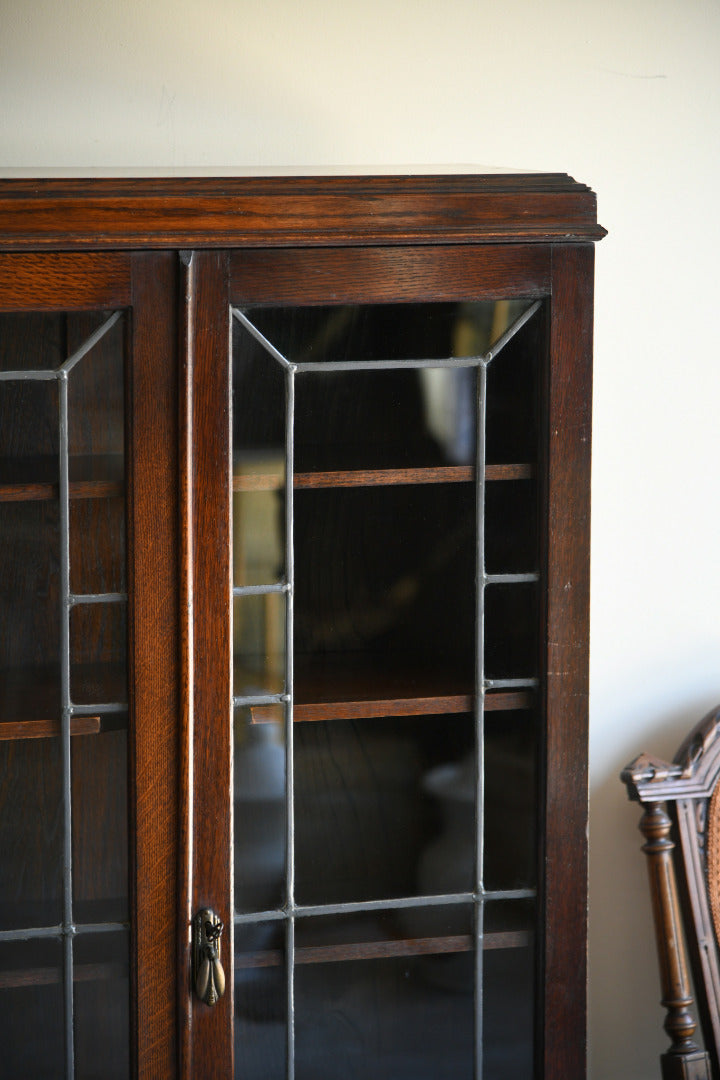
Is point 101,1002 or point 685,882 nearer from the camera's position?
point 101,1002

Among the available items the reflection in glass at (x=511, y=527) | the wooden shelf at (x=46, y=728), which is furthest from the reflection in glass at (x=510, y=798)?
the wooden shelf at (x=46, y=728)

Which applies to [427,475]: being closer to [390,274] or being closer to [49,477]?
[390,274]

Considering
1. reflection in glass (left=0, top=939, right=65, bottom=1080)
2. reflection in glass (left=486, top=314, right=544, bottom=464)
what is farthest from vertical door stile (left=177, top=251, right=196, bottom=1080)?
reflection in glass (left=486, top=314, right=544, bottom=464)

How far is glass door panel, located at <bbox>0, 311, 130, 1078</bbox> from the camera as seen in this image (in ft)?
2.93

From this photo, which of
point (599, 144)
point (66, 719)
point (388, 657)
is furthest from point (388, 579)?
point (599, 144)

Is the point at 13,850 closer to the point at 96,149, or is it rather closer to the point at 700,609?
the point at 96,149

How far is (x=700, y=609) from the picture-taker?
4.31 ft

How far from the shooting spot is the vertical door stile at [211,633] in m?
0.89

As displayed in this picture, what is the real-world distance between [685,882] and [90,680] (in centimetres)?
64

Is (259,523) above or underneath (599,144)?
underneath

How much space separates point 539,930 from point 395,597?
33 centimetres

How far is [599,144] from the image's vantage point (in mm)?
1236

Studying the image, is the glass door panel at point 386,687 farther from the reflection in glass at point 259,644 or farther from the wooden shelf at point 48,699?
the wooden shelf at point 48,699

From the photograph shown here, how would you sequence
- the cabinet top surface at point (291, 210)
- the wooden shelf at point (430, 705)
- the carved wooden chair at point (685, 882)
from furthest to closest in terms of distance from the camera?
the carved wooden chair at point (685, 882) → the wooden shelf at point (430, 705) → the cabinet top surface at point (291, 210)
